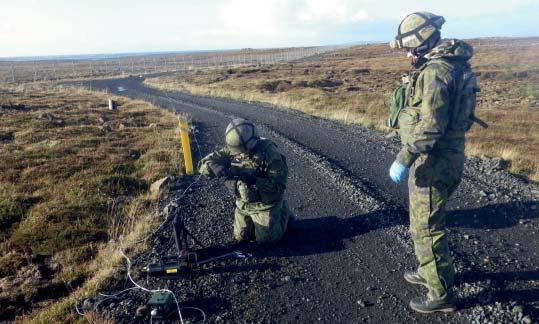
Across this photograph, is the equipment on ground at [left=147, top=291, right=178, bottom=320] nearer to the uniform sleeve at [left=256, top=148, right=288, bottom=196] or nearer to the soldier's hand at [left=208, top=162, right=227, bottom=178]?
the soldier's hand at [left=208, top=162, right=227, bottom=178]

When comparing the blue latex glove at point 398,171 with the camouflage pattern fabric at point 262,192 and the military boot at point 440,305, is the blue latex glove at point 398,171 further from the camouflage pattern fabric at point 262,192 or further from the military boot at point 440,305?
the camouflage pattern fabric at point 262,192

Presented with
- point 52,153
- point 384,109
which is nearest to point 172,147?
point 52,153

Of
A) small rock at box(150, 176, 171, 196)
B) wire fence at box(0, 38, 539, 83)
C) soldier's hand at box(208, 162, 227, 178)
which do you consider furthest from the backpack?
wire fence at box(0, 38, 539, 83)

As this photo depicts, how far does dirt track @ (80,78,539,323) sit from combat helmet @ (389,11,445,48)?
2433 mm

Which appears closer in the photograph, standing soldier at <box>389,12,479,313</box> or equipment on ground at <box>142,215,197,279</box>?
standing soldier at <box>389,12,479,313</box>

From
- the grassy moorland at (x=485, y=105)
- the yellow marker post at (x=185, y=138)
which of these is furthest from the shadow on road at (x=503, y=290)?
the yellow marker post at (x=185, y=138)

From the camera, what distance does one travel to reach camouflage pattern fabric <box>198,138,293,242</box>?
5.11 meters

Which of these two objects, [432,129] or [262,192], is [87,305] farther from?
[432,129]

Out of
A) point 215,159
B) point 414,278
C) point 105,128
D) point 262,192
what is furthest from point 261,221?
point 105,128

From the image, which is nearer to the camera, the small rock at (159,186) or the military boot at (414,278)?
the military boot at (414,278)

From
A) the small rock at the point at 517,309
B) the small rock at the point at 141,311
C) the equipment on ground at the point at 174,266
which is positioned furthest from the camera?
the equipment on ground at the point at 174,266

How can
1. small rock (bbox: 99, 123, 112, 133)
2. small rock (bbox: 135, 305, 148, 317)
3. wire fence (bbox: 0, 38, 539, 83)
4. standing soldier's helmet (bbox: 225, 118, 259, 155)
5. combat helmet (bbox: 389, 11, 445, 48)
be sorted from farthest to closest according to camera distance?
wire fence (bbox: 0, 38, 539, 83) < small rock (bbox: 99, 123, 112, 133) < standing soldier's helmet (bbox: 225, 118, 259, 155) < small rock (bbox: 135, 305, 148, 317) < combat helmet (bbox: 389, 11, 445, 48)

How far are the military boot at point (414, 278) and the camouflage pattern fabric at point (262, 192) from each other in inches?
64.7

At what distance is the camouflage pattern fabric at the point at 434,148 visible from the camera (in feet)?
10.5
